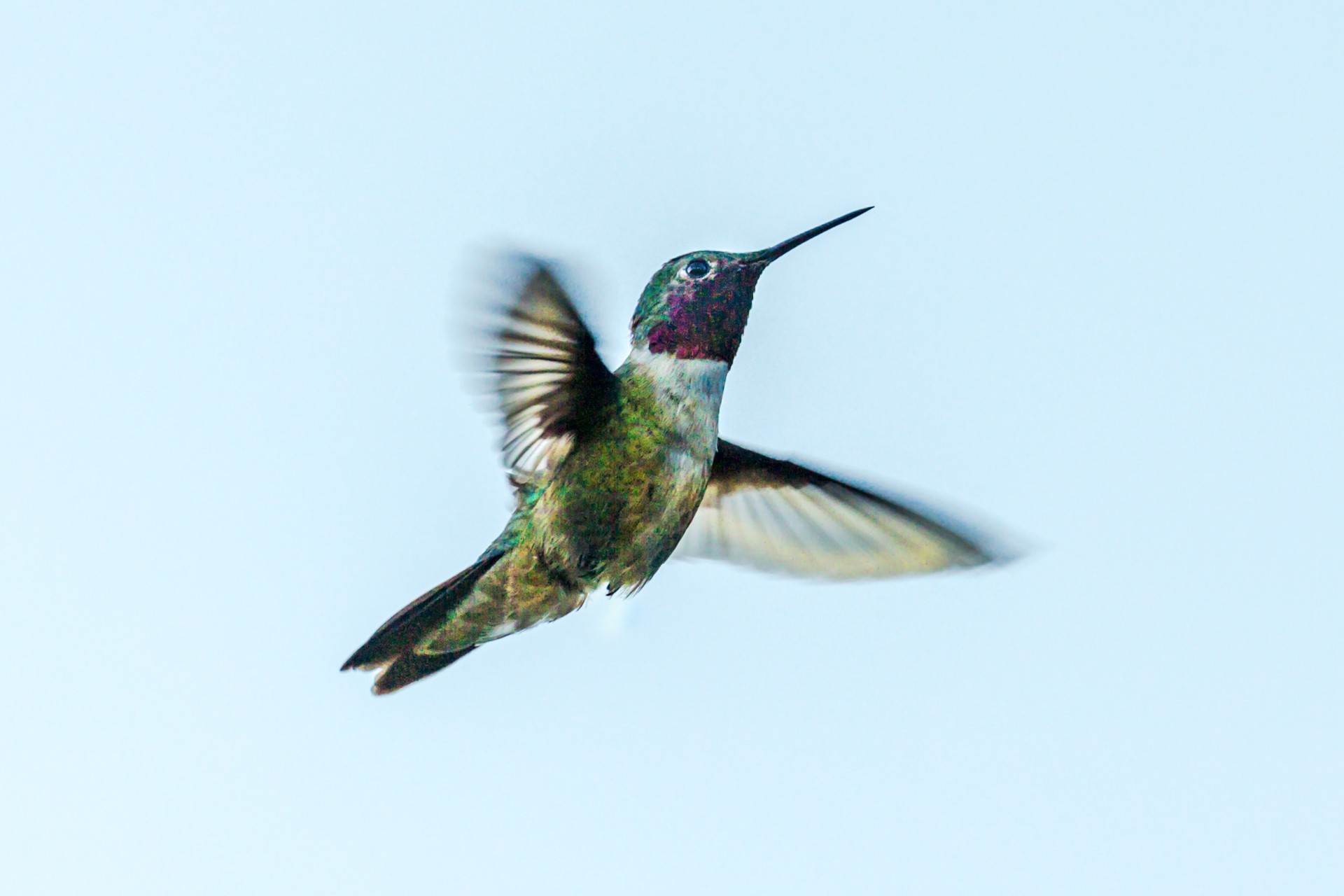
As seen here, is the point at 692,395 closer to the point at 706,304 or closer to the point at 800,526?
the point at 706,304

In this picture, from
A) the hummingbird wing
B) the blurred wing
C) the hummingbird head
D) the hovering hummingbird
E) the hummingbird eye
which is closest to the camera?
the blurred wing

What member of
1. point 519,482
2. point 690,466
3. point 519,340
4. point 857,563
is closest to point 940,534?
point 857,563

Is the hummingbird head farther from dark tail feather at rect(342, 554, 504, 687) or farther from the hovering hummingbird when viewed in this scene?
dark tail feather at rect(342, 554, 504, 687)

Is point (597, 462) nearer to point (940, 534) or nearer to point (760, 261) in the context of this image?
point (760, 261)

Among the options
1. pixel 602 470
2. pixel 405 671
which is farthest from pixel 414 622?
pixel 602 470

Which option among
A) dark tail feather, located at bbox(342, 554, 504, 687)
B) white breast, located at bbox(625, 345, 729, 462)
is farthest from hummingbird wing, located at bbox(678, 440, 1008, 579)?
dark tail feather, located at bbox(342, 554, 504, 687)

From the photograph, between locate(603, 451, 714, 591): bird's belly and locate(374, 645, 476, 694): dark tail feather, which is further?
locate(374, 645, 476, 694): dark tail feather

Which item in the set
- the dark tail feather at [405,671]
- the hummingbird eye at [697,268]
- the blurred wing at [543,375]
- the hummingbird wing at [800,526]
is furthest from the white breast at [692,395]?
the dark tail feather at [405,671]

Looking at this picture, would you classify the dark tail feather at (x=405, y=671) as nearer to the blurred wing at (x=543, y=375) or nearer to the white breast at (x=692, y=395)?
the blurred wing at (x=543, y=375)
